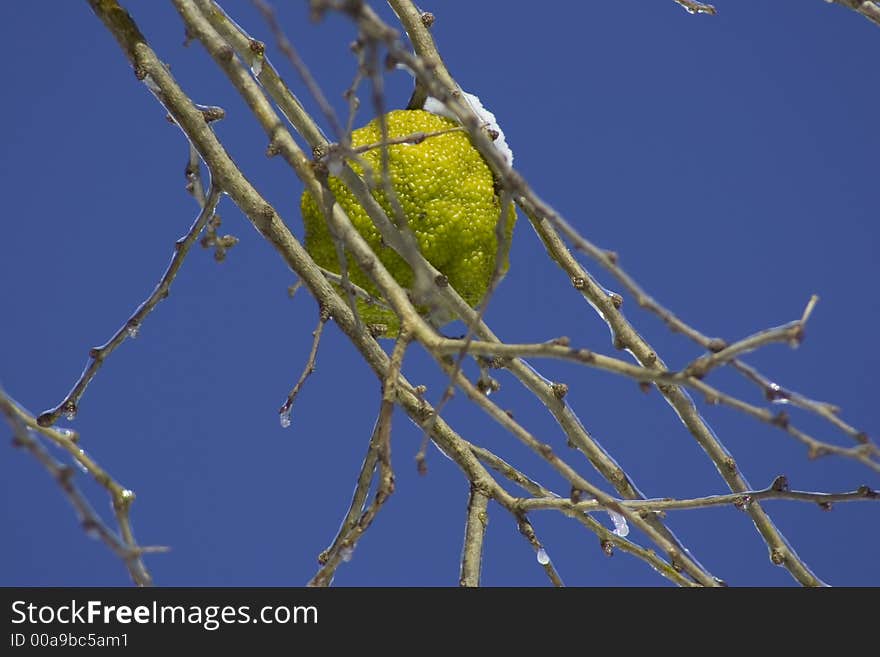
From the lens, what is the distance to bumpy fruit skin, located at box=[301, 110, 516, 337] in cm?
84

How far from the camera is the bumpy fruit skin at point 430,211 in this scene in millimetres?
839

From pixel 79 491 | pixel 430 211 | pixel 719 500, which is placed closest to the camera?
pixel 79 491

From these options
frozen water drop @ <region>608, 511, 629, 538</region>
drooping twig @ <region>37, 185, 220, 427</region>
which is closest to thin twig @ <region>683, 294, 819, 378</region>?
frozen water drop @ <region>608, 511, 629, 538</region>

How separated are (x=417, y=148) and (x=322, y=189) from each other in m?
0.23

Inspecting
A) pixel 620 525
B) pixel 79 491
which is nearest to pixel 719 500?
pixel 620 525

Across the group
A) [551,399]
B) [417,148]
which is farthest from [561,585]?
[417,148]

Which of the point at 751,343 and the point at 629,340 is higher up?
the point at 629,340

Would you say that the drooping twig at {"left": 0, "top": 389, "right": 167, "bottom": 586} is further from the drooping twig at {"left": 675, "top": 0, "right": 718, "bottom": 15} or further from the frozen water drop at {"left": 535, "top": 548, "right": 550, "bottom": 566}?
the drooping twig at {"left": 675, "top": 0, "right": 718, "bottom": 15}

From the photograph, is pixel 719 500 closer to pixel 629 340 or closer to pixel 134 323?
pixel 629 340

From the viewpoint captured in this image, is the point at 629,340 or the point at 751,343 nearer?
the point at 751,343

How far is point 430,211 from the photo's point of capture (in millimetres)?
843

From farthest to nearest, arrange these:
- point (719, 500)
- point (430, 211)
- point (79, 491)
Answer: point (430, 211) < point (719, 500) < point (79, 491)

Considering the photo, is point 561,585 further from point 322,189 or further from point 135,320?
point 135,320

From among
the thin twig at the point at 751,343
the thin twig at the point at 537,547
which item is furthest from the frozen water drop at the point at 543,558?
the thin twig at the point at 751,343
